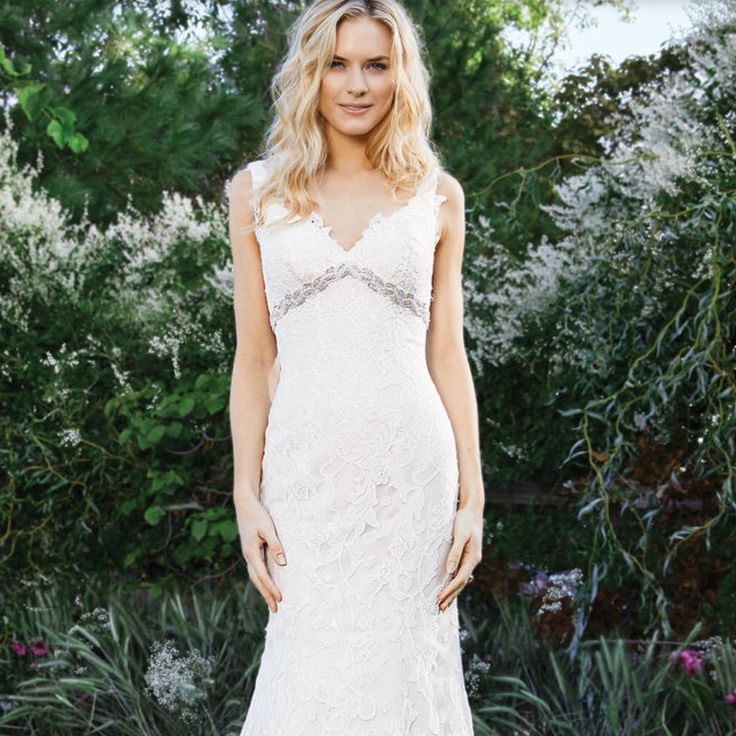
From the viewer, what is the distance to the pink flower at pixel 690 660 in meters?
3.85

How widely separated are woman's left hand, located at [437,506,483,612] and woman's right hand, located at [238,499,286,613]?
356mm

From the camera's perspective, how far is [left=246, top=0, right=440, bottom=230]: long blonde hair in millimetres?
2664

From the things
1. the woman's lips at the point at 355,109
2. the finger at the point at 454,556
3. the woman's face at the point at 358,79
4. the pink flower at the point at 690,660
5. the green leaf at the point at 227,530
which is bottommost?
the pink flower at the point at 690,660

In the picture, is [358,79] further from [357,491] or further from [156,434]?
[156,434]

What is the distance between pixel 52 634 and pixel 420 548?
2.23 meters

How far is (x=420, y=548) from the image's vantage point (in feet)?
8.34

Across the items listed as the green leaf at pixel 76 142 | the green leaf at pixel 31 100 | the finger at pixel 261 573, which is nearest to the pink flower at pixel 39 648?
the finger at pixel 261 573

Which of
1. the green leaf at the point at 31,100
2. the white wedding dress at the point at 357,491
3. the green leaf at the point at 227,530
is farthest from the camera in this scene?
the green leaf at the point at 31,100

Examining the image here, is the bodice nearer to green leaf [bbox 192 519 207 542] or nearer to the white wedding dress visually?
the white wedding dress

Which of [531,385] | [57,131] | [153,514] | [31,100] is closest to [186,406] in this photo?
[153,514]

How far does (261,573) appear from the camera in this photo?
8.28 ft

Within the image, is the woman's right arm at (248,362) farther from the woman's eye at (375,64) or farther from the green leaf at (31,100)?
the green leaf at (31,100)

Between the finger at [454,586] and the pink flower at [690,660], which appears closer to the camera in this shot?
the finger at [454,586]

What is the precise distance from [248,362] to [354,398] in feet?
1.01
